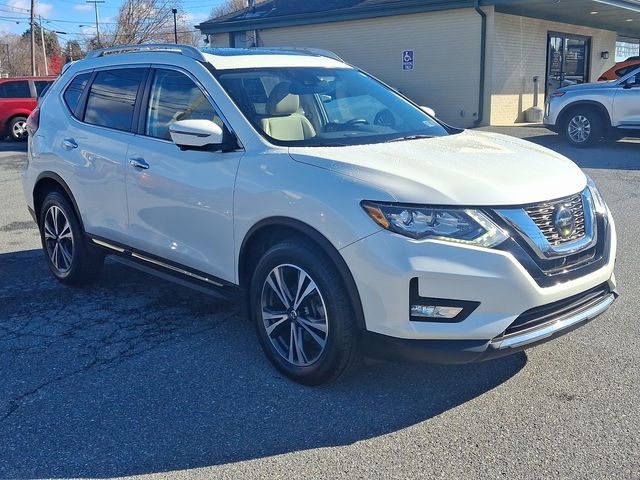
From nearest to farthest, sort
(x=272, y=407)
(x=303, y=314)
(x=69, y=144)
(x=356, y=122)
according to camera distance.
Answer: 1. (x=272, y=407)
2. (x=303, y=314)
3. (x=356, y=122)
4. (x=69, y=144)

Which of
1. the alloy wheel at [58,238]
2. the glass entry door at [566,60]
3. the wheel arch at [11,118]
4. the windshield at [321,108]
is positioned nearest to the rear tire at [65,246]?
the alloy wheel at [58,238]

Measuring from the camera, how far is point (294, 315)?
3.85 m

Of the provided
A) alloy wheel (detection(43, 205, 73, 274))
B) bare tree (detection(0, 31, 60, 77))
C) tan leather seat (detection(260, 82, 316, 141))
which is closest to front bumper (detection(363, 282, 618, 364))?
tan leather seat (detection(260, 82, 316, 141))

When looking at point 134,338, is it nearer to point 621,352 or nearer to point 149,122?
point 149,122

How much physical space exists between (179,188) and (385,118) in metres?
1.52

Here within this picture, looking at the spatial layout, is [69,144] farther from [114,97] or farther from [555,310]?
[555,310]

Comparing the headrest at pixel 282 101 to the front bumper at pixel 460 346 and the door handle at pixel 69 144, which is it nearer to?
the front bumper at pixel 460 346

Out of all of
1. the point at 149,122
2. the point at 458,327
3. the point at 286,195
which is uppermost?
the point at 149,122

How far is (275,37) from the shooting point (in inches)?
955

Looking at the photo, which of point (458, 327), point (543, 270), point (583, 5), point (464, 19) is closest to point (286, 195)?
point (458, 327)

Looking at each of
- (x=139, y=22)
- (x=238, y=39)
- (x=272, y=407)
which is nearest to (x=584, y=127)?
(x=272, y=407)

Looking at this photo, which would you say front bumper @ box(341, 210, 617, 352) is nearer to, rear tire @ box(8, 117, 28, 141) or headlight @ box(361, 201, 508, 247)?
headlight @ box(361, 201, 508, 247)

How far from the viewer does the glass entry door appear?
22.4 metres

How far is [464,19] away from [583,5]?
3449 mm
